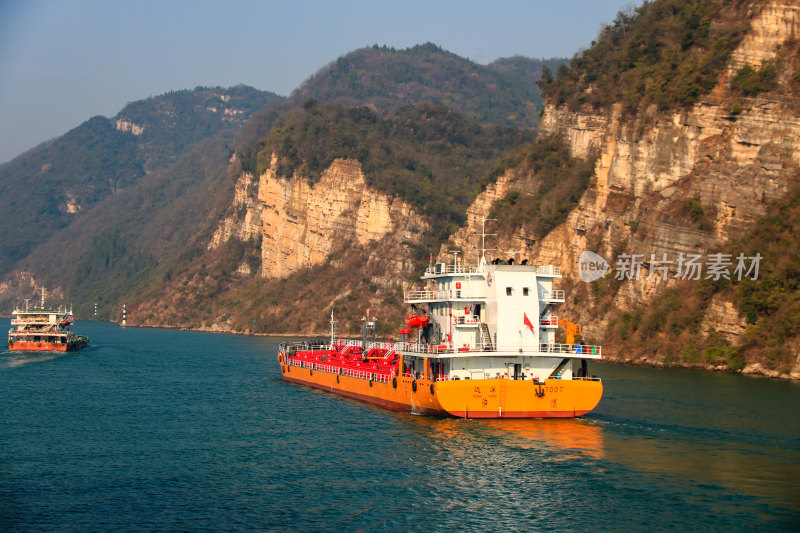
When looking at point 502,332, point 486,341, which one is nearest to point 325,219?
point 486,341

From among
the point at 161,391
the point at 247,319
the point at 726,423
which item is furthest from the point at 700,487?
the point at 247,319

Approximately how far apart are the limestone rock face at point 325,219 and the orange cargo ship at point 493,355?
87.9 m

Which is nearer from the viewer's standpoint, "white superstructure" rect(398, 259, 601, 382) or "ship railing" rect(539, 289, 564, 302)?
"white superstructure" rect(398, 259, 601, 382)

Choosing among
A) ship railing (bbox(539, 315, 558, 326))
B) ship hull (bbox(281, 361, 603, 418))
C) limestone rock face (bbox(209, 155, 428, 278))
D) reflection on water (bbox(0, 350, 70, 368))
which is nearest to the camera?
ship hull (bbox(281, 361, 603, 418))

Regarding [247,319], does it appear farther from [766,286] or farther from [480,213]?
[766,286]

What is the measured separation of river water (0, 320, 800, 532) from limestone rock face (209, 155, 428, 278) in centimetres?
8636

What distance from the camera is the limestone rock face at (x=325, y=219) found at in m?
139

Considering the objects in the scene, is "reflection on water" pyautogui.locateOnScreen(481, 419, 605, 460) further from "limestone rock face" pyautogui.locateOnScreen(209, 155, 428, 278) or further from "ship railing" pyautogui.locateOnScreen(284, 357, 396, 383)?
"limestone rock face" pyautogui.locateOnScreen(209, 155, 428, 278)

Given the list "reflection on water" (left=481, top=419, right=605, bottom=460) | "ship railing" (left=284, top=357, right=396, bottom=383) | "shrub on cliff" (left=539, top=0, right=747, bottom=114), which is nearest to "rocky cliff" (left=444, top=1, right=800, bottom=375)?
"shrub on cliff" (left=539, top=0, right=747, bottom=114)

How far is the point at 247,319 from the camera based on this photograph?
148000 millimetres

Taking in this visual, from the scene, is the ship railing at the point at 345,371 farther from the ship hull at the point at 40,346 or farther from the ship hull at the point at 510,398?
the ship hull at the point at 40,346

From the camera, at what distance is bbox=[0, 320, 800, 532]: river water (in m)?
A: 26.9

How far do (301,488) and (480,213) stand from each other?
284 feet

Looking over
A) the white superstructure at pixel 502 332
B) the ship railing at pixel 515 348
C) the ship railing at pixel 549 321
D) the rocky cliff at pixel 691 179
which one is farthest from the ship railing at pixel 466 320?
the rocky cliff at pixel 691 179
